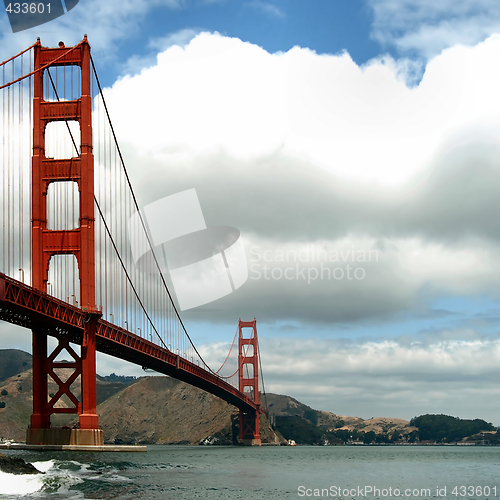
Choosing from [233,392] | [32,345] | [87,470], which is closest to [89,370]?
[32,345]

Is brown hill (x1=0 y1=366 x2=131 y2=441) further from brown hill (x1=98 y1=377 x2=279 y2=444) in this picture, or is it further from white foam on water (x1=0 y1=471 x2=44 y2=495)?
white foam on water (x1=0 y1=471 x2=44 y2=495)

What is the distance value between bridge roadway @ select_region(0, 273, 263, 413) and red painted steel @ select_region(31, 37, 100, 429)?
0.52m

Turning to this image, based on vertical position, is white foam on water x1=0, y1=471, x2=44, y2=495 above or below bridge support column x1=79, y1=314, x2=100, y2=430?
below

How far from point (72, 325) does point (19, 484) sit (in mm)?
16047

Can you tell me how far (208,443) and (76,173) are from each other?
3851 inches

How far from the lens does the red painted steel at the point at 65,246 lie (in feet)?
145

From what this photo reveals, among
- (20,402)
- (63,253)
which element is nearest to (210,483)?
(63,253)

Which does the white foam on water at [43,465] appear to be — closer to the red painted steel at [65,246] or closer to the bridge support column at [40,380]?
the red painted steel at [65,246]

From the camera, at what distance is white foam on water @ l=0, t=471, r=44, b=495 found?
26.8m

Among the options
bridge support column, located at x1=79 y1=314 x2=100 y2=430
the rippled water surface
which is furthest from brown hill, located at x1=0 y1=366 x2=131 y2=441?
the rippled water surface

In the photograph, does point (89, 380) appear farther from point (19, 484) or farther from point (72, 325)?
point (19, 484)

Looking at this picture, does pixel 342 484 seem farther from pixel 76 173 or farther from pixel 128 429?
pixel 128 429

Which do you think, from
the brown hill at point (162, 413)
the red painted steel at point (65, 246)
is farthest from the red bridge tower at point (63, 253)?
the brown hill at point (162, 413)

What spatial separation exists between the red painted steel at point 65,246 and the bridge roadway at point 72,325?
Result: 0.52m
